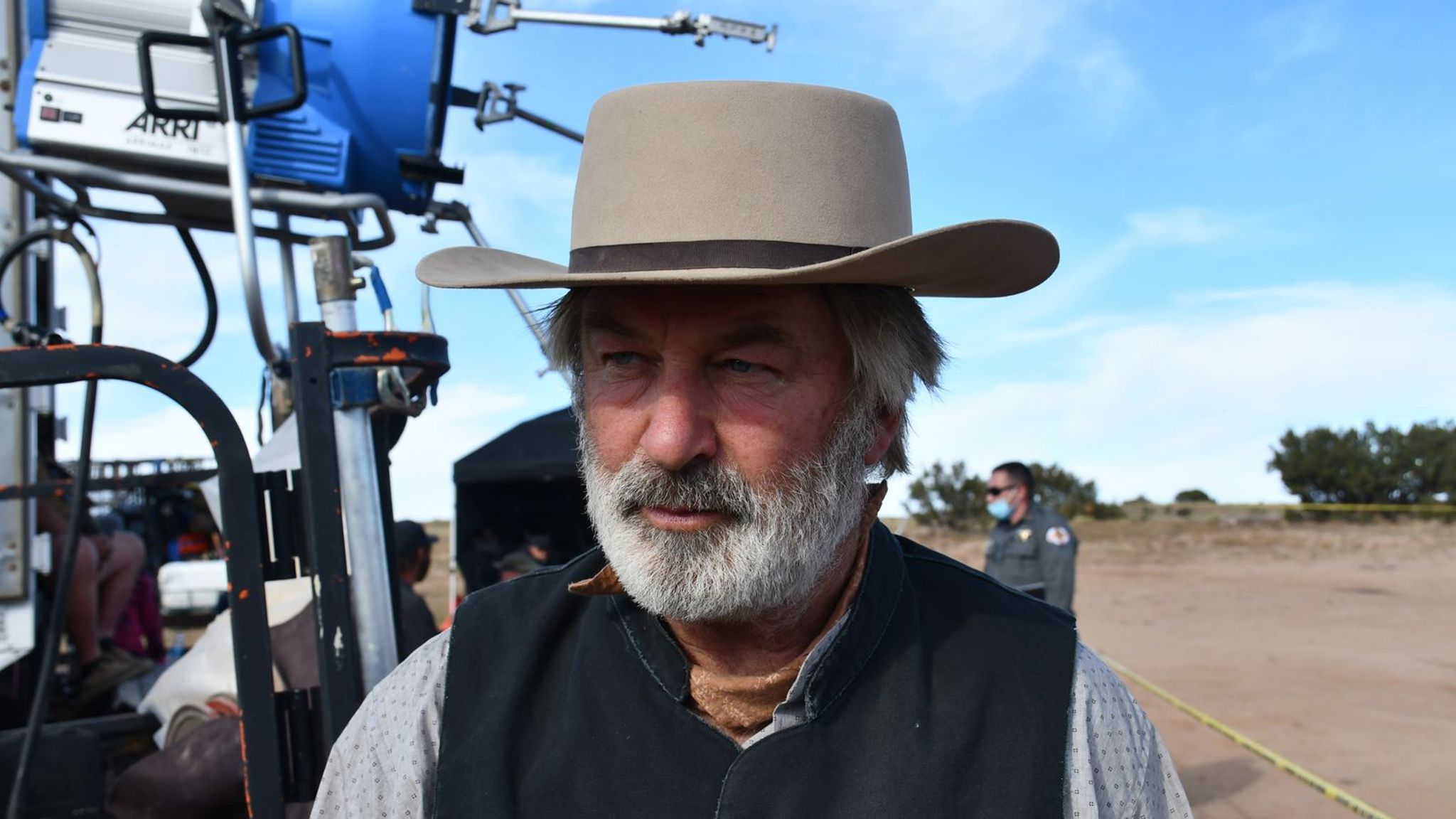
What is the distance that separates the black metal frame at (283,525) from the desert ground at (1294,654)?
16.6 feet

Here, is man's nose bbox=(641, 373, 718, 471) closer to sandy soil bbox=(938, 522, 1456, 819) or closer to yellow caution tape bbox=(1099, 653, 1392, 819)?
Answer: yellow caution tape bbox=(1099, 653, 1392, 819)

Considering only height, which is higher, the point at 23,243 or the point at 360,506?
the point at 23,243

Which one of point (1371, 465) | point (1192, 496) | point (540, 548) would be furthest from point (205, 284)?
point (1192, 496)

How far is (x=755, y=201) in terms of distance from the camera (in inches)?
65.2

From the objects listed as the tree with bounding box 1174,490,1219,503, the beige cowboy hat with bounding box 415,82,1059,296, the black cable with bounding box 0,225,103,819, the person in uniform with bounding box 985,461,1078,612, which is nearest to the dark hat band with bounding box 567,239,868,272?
the beige cowboy hat with bounding box 415,82,1059,296

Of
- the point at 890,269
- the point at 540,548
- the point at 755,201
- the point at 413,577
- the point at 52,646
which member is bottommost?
the point at 52,646

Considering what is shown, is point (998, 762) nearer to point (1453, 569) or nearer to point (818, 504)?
point (818, 504)

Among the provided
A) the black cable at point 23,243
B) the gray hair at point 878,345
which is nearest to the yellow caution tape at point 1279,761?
the gray hair at point 878,345

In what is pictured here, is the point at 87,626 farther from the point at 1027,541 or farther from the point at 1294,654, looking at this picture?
the point at 1294,654

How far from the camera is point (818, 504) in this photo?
169cm

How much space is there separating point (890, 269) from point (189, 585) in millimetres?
13775

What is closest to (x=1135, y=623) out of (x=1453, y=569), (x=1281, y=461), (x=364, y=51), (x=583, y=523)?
(x=583, y=523)

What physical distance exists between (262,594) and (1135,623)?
12520 millimetres

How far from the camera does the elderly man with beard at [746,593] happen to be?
1534mm
